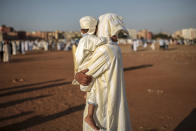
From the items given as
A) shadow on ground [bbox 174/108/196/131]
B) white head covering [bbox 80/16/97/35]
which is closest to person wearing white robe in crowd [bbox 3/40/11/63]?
shadow on ground [bbox 174/108/196/131]

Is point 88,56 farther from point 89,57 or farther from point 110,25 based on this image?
point 110,25

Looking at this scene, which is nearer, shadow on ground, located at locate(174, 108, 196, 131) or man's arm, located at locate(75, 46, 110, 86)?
man's arm, located at locate(75, 46, 110, 86)

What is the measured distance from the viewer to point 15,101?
5.44 meters

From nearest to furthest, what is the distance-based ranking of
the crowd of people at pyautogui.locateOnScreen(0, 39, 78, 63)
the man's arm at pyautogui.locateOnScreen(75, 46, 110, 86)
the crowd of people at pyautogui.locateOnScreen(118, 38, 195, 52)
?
1. the man's arm at pyautogui.locateOnScreen(75, 46, 110, 86)
2. the crowd of people at pyautogui.locateOnScreen(0, 39, 78, 63)
3. the crowd of people at pyautogui.locateOnScreen(118, 38, 195, 52)

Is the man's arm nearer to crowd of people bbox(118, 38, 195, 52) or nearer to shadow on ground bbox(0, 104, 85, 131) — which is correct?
shadow on ground bbox(0, 104, 85, 131)

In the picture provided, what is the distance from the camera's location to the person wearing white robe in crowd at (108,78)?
1629mm

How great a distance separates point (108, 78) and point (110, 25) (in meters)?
0.48

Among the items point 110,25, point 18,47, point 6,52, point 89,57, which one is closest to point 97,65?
point 89,57

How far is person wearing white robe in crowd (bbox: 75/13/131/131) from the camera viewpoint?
1.63m

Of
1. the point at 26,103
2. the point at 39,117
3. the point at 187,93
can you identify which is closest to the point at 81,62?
the point at 39,117

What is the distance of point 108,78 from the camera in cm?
167

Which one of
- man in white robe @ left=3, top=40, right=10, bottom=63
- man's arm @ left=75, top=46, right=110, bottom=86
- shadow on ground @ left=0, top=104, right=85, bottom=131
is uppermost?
man's arm @ left=75, top=46, right=110, bottom=86

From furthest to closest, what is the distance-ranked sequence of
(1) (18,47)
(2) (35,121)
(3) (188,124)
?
(1) (18,47), (2) (35,121), (3) (188,124)

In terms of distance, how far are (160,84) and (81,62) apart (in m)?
6.13
